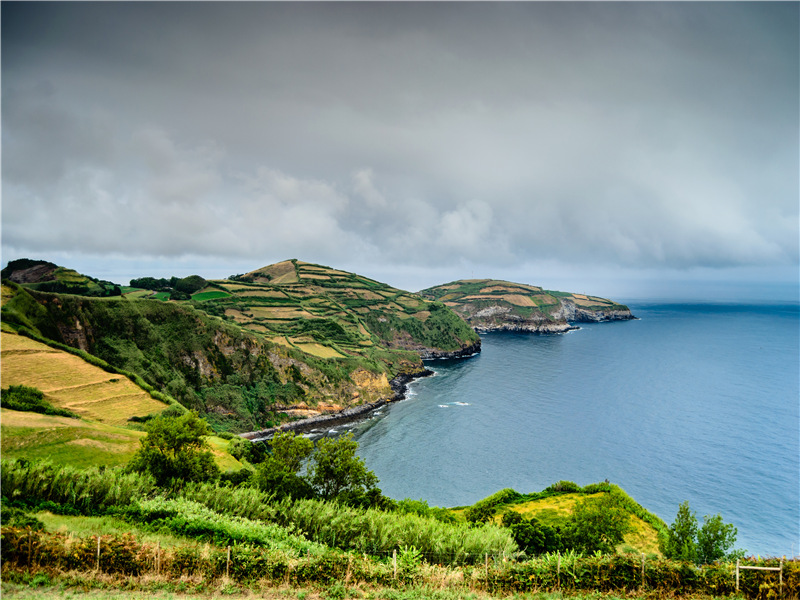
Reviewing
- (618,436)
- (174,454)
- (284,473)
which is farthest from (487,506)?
(618,436)

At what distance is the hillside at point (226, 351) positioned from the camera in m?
71.3

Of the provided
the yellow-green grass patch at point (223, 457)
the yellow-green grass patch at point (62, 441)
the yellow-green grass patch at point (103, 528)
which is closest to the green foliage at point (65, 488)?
the yellow-green grass patch at point (103, 528)

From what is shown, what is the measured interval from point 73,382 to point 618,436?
91.7 m

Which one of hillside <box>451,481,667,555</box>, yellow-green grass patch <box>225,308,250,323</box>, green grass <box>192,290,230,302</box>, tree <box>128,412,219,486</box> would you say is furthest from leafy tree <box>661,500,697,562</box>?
green grass <box>192,290,230,302</box>

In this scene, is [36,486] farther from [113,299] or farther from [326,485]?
[113,299]

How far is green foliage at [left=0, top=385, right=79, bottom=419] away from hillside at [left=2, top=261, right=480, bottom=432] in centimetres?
1948

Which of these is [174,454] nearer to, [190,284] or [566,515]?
→ [566,515]

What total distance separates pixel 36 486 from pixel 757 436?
10317 cm

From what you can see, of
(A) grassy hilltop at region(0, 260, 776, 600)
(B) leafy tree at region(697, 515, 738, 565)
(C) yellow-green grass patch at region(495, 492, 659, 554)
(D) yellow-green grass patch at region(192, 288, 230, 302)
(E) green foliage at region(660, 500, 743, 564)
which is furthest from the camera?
(D) yellow-green grass patch at region(192, 288, 230, 302)

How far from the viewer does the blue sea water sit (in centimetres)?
5703

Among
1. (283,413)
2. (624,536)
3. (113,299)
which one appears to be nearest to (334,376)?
(283,413)

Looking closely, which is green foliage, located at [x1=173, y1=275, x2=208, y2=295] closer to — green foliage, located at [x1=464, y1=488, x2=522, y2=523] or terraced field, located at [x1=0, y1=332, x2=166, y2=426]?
terraced field, located at [x1=0, y1=332, x2=166, y2=426]

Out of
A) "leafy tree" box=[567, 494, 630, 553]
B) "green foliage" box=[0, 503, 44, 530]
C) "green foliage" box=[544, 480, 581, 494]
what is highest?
"green foliage" box=[0, 503, 44, 530]

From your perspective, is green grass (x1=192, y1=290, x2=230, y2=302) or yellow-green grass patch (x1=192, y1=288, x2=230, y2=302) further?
yellow-green grass patch (x1=192, y1=288, x2=230, y2=302)
